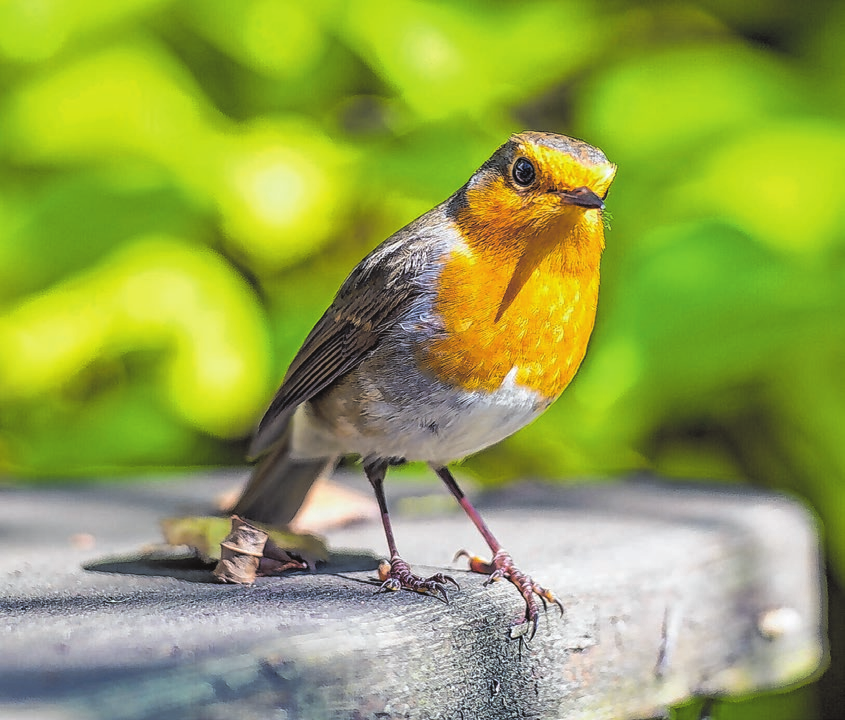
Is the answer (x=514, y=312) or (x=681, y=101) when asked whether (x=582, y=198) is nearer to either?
(x=514, y=312)

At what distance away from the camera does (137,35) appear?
3668mm

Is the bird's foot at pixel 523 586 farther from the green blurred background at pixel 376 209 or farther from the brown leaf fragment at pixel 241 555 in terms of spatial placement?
the green blurred background at pixel 376 209

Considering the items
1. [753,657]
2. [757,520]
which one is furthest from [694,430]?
[753,657]

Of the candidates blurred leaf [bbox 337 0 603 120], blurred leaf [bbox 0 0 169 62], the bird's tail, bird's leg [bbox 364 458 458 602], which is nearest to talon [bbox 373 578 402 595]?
bird's leg [bbox 364 458 458 602]

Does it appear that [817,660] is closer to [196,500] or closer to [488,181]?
[488,181]

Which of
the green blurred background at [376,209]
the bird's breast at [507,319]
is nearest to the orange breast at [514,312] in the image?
Result: the bird's breast at [507,319]

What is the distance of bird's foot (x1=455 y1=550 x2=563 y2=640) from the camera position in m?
1.81

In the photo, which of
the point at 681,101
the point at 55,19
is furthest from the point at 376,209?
the point at 55,19

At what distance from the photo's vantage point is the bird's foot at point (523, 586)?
1812 mm

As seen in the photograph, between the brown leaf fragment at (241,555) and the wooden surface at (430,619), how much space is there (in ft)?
0.15

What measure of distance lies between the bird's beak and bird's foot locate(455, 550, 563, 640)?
2.07ft

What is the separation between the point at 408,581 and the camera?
1891mm

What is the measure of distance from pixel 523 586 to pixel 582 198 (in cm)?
67

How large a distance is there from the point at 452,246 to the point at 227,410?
1277 mm
